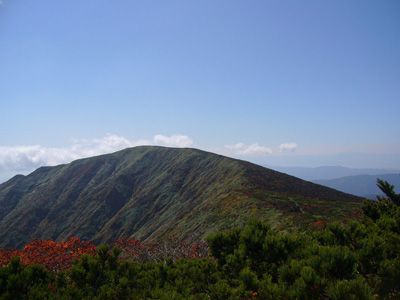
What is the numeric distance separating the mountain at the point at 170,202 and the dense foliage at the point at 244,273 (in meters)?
38.3

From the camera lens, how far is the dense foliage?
9477mm

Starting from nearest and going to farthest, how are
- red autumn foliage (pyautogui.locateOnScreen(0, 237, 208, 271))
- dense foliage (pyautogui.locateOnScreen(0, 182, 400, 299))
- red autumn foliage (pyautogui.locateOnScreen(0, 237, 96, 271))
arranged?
dense foliage (pyautogui.locateOnScreen(0, 182, 400, 299)), red autumn foliage (pyautogui.locateOnScreen(0, 237, 208, 271)), red autumn foliage (pyautogui.locateOnScreen(0, 237, 96, 271))

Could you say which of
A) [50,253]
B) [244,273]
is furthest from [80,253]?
[244,273]

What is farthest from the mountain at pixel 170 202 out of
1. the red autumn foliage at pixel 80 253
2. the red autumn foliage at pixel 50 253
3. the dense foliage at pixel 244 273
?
the dense foliage at pixel 244 273

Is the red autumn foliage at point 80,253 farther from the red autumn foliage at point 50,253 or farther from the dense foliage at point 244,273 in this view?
the dense foliage at point 244,273

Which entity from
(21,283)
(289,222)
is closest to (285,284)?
(21,283)

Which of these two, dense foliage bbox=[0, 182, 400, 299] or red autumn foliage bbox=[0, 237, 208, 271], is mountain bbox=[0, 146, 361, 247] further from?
dense foliage bbox=[0, 182, 400, 299]

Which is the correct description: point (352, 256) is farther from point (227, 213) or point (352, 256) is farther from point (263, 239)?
point (227, 213)

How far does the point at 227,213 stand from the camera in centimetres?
7306

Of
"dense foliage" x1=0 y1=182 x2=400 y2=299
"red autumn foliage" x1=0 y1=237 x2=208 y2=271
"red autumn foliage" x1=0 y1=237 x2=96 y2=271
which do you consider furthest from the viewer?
"red autumn foliage" x1=0 y1=237 x2=96 y2=271

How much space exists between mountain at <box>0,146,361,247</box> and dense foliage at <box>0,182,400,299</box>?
38301 millimetres

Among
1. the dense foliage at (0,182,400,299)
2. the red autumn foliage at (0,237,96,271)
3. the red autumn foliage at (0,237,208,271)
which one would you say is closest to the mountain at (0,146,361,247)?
the red autumn foliage at (0,237,208,271)

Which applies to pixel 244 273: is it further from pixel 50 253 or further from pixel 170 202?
pixel 170 202

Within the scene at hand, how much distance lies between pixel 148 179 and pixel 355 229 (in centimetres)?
16234
